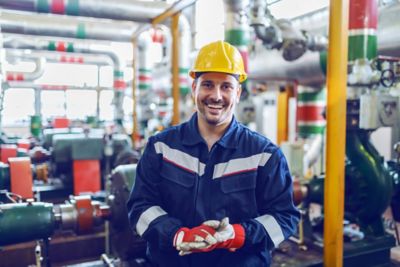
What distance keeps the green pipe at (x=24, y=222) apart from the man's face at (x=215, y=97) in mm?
984

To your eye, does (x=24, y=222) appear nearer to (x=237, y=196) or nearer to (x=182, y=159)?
(x=182, y=159)

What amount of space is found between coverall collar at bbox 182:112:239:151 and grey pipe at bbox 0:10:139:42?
12.3ft

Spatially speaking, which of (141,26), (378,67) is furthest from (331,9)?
(141,26)

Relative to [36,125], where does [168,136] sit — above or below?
above

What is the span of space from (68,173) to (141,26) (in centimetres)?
209

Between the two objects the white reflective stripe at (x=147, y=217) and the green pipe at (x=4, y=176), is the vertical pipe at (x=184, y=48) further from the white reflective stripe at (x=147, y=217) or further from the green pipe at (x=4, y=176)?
the white reflective stripe at (x=147, y=217)

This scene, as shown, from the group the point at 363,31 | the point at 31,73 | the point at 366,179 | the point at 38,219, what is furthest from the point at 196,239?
the point at 31,73

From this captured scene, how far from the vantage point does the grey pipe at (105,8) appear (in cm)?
322

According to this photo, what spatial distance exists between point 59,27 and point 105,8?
1.57 meters

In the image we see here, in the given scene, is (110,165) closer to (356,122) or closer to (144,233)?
(356,122)

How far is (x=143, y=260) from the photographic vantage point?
2.12 m

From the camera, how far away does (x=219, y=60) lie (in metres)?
1.27

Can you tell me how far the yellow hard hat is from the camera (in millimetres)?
1269

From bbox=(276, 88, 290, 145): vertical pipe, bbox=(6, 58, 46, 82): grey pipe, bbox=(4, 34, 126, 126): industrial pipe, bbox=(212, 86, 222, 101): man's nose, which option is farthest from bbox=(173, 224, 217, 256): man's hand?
bbox=(6, 58, 46, 82): grey pipe
